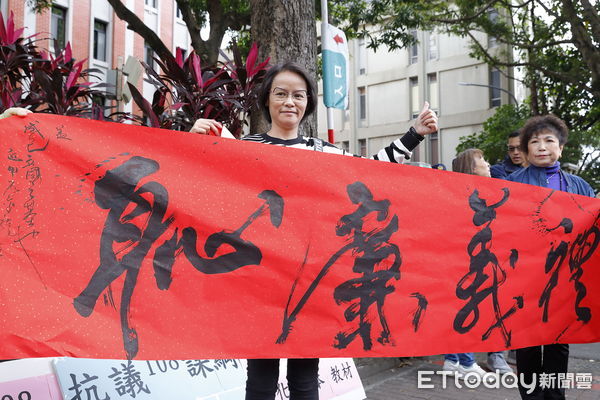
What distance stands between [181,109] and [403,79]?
2389 cm

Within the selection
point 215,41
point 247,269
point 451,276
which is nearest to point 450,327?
point 451,276

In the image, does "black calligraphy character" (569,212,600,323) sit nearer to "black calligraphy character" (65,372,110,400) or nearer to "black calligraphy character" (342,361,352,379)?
"black calligraphy character" (342,361,352,379)

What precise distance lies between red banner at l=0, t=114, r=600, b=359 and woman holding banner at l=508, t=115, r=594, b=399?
0.48 feet

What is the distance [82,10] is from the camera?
1927cm

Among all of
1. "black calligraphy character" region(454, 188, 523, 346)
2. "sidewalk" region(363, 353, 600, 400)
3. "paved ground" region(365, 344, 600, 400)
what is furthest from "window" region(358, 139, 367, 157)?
"black calligraphy character" region(454, 188, 523, 346)

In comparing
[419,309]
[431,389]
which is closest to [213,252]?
[419,309]

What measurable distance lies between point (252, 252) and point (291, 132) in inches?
22.6

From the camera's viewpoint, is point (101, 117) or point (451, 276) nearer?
point (451, 276)

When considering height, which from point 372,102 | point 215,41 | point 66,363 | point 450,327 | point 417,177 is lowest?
point 66,363

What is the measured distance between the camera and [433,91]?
84.1ft

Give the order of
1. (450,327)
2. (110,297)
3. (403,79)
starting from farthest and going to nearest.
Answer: (403,79) < (450,327) < (110,297)

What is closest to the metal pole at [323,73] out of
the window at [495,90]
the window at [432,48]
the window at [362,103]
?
the window at [495,90]

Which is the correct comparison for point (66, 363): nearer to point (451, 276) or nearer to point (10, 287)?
point (10, 287)

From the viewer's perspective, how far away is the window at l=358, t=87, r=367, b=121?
27.9 metres
